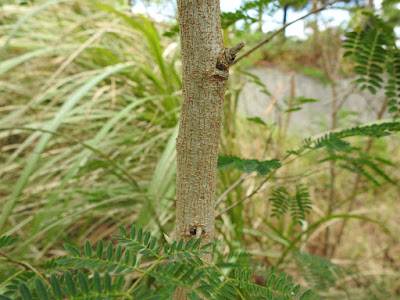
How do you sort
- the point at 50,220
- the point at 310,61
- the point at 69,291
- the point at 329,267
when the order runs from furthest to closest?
the point at 310,61 → the point at 50,220 → the point at 329,267 → the point at 69,291

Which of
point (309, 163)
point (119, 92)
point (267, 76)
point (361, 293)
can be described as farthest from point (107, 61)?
point (267, 76)

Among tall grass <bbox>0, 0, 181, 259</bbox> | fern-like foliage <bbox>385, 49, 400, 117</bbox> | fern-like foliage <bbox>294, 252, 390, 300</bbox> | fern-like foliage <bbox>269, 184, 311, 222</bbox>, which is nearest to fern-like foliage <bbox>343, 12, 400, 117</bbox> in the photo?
fern-like foliage <bbox>385, 49, 400, 117</bbox>

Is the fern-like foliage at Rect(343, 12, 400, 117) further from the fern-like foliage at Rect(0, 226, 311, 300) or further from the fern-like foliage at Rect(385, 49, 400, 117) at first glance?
the fern-like foliage at Rect(0, 226, 311, 300)

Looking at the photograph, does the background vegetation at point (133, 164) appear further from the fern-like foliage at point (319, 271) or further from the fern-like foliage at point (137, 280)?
the fern-like foliage at point (137, 280)

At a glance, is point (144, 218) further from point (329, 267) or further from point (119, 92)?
point (119, 92)

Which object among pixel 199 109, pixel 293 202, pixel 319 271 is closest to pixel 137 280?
pixel 199 109

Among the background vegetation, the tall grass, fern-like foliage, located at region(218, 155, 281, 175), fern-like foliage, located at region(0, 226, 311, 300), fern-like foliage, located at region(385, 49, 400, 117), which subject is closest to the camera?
fern-like foliage, located at region(0, 226, 311, 300)
